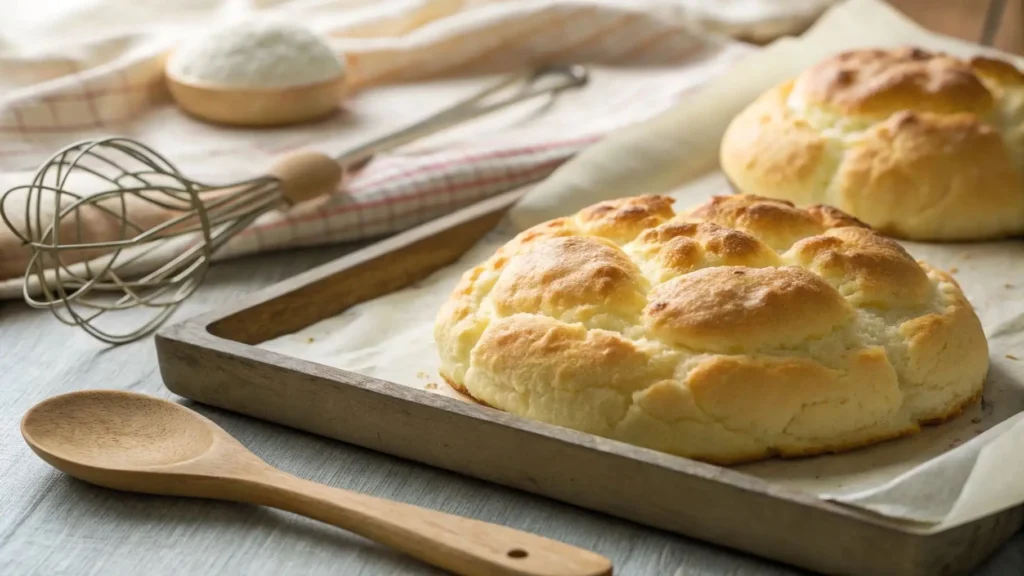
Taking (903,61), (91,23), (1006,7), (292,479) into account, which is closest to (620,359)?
(292,479)

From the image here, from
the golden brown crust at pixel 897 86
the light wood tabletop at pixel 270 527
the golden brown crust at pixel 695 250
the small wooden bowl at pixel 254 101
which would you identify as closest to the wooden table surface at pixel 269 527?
the light wood tabletop at pixel 270 527

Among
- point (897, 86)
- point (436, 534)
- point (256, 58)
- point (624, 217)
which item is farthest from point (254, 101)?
point (436, 534)

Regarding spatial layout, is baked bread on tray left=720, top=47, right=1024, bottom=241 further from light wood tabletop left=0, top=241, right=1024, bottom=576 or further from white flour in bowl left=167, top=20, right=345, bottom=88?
white flour in bowl left=167, top=20, right=345, bottom=88

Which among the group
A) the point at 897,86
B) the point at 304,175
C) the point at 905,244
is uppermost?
the point at 897,86

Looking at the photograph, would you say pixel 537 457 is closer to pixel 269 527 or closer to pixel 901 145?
pixel 269 527

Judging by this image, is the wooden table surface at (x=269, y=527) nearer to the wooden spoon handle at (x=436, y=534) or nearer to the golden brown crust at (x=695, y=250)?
the wooden spoon handle at (x=436, y=534)

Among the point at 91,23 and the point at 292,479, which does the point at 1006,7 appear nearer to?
the point at 91,23
